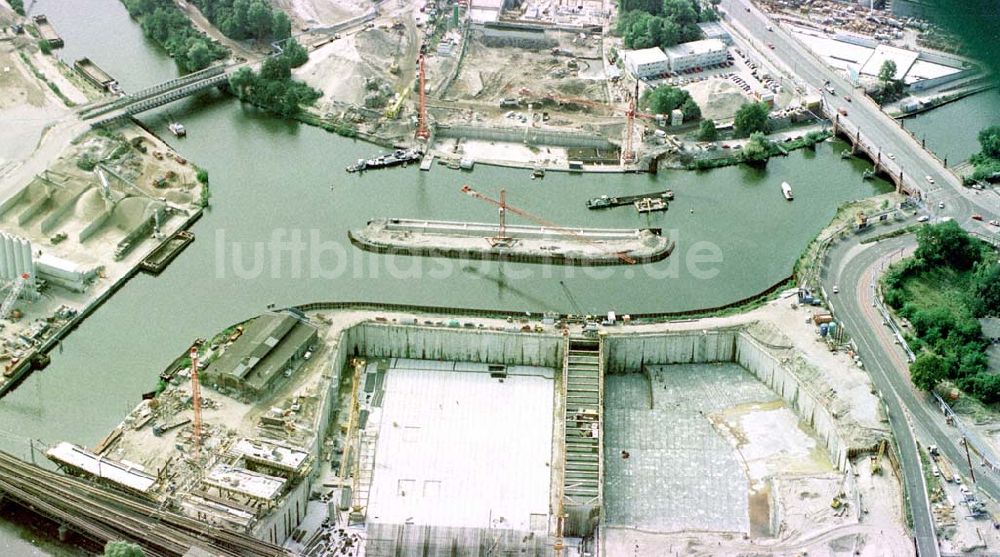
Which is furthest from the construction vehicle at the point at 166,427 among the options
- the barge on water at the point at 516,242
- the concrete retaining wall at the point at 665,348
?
the concrete retaining wall at the point at 665,348

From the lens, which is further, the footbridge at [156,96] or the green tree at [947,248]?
the footbridge at [156,96]

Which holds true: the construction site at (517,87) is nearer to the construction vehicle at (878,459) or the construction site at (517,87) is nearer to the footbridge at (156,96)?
the footbridge at (156,96)

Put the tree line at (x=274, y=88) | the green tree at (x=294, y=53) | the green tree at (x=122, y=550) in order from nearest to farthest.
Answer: the green tree at (x=122, y=550), the tree line at (x=274, y=88), the green tree at (x=294, y=53)

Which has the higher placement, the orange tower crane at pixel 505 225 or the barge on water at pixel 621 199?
the barge on water at pixel 621 199

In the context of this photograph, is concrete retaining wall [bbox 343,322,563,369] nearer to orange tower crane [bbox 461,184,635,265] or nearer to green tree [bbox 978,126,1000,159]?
orange tower crane [bbox 461,184,635,265]

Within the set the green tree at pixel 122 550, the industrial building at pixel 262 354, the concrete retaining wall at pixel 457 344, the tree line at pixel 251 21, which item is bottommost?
the green tree at pixel 122 550

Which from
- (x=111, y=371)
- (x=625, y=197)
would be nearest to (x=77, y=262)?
(x=111, y=371)

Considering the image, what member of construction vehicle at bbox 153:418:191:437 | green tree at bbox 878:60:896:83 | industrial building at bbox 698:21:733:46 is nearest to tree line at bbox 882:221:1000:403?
green tree at bbox 878:60:896:83
